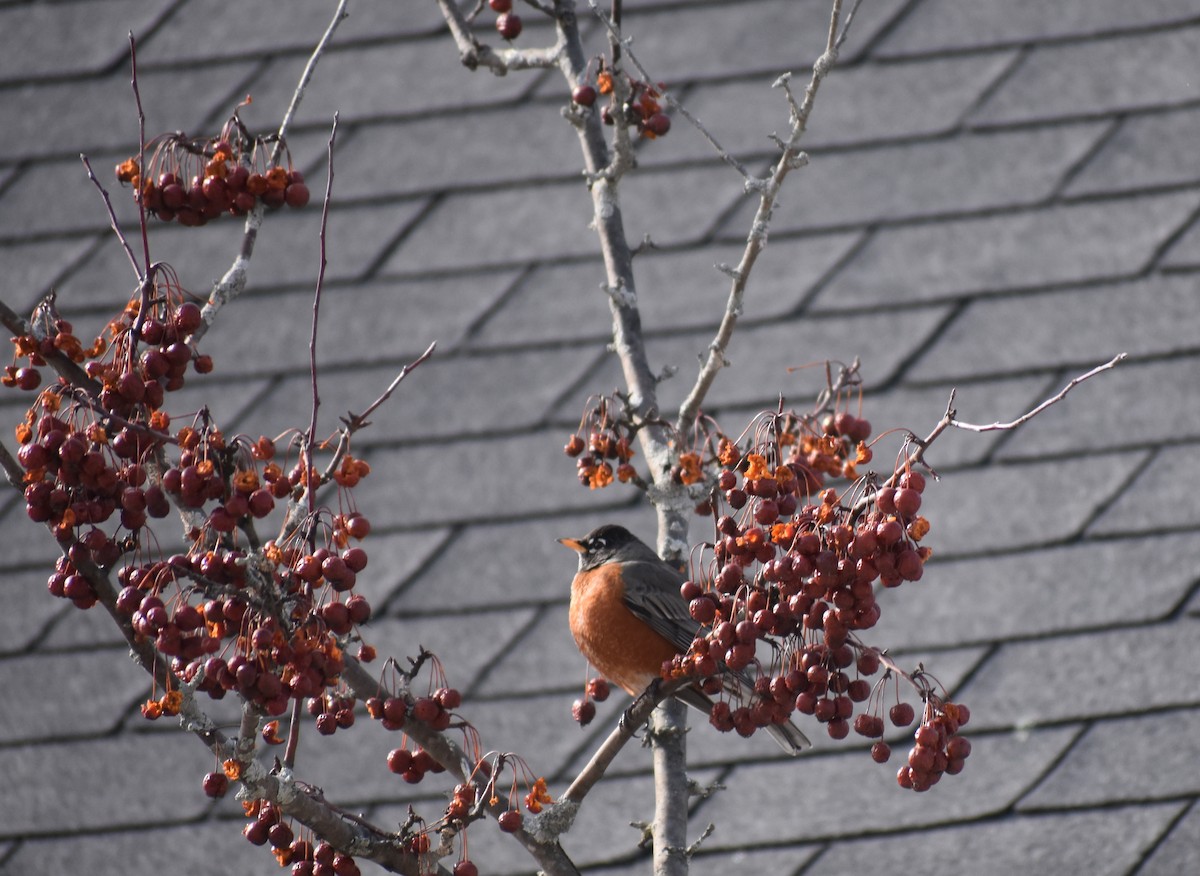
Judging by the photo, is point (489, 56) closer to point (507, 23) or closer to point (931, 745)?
point (507, 23)

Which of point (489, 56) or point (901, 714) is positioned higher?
point (489, 56)

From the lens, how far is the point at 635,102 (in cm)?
208

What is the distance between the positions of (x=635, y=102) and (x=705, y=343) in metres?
1.24

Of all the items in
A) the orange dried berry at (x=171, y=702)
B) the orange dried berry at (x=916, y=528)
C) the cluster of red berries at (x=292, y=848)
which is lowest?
the cluster of red berries at (x=292, y=848)

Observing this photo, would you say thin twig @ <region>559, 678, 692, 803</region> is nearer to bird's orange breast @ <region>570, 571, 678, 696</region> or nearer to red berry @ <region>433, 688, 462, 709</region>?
red berry @ <region>433, 688, 462, 709</region>

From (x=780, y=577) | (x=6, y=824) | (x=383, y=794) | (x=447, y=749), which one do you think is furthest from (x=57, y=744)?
(x=780, y=577)

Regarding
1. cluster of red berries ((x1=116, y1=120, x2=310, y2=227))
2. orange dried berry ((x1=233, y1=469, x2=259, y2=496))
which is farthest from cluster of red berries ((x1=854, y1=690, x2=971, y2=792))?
cluster of red berries ((x1=116, y1=120, x2=310, y2=227))

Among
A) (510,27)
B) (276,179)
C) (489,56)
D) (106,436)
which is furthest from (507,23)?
(106,436)


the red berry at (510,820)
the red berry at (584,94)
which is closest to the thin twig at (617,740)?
the red berry at (510,820)

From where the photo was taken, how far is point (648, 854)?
2754 mm

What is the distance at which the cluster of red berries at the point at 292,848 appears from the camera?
1633 millimetres

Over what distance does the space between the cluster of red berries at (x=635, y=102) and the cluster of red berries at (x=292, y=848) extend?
996 millimetres

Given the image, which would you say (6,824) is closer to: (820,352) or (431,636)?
(431,636)

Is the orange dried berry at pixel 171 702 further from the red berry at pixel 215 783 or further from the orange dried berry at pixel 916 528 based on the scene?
the orange dried berry at pixel 916 528
